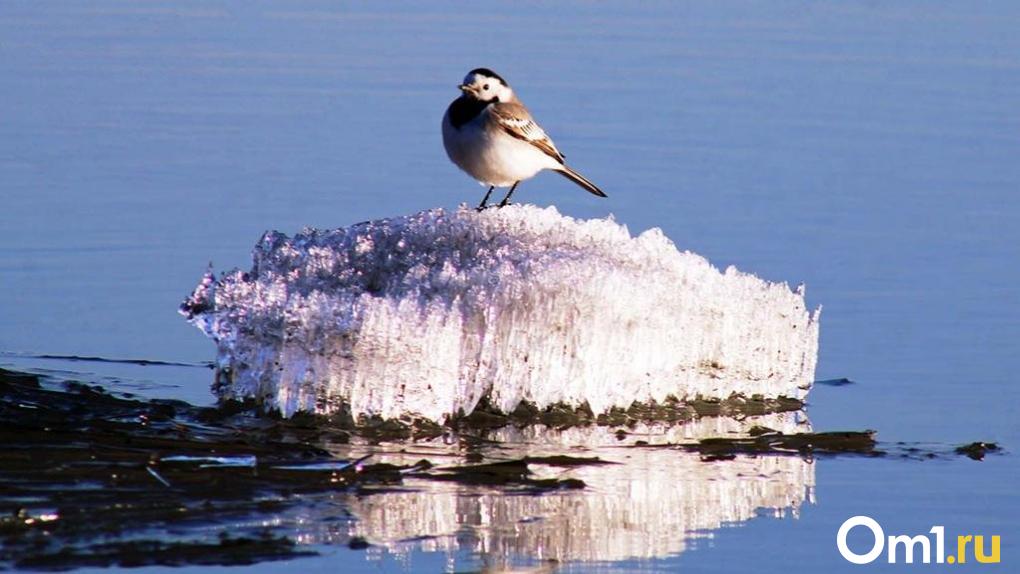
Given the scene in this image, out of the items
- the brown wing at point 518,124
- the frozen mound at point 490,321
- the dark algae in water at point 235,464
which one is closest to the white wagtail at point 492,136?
the brown wing at point 518,124

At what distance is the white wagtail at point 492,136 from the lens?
10586 millimetres

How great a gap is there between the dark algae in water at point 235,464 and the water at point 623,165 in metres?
0.36

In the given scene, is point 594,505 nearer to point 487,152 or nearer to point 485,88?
point 487,152

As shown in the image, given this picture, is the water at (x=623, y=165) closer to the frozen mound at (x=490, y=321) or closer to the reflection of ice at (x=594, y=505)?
the reflection of ice at (x=594, y=505)

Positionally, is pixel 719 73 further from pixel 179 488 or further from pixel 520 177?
pixel 179 488

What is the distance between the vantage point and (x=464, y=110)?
10719 millimetres

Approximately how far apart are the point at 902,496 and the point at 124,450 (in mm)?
3162

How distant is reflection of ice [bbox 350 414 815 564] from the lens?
6859 mm

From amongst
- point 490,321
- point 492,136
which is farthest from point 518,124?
point 490,321

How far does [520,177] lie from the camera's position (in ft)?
35.7

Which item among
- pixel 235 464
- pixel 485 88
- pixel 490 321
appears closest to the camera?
pixel 235 464

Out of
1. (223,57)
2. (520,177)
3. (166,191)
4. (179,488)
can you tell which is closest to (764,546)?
(179,488)

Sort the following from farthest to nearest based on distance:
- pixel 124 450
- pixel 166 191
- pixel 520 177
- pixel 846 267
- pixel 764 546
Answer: pixel 166 191 → pixel 846 267 → pixel 520 177 → pixel 124 450 → pixel 764 546

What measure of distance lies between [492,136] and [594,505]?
12.0 feet
